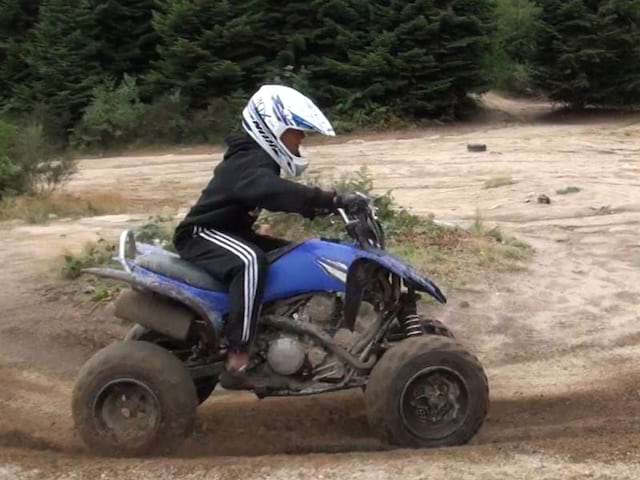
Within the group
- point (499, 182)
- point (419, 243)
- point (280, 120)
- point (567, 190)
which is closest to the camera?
point (280, 120)

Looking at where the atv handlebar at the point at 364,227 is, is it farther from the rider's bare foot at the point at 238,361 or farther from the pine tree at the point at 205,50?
the pine tree at the point at 205,50

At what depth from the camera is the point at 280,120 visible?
5.03 meters

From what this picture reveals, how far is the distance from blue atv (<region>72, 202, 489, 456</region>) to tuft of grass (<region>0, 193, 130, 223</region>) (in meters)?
8.02

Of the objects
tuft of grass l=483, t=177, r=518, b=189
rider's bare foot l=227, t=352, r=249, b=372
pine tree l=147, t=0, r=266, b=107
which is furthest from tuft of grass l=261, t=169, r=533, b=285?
pine tree l=147, t=0, r=266, b=107

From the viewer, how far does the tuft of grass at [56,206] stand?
13367 mm

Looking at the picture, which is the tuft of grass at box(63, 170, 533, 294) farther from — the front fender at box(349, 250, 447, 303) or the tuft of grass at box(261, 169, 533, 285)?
the front fender at box(349, 250, 447, 303)

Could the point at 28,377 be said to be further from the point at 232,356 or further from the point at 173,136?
the point at 173,136

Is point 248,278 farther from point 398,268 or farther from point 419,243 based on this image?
point 419,243

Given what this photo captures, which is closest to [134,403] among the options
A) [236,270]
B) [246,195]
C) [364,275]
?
[236,270]

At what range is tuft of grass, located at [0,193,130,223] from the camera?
1337cm

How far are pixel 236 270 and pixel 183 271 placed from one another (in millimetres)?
314

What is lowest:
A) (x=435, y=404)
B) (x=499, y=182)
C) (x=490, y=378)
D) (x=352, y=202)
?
(x=499, y=182)

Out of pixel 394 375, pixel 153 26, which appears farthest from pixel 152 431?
pixel 153 26

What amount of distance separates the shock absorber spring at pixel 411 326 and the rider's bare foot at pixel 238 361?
85cm
